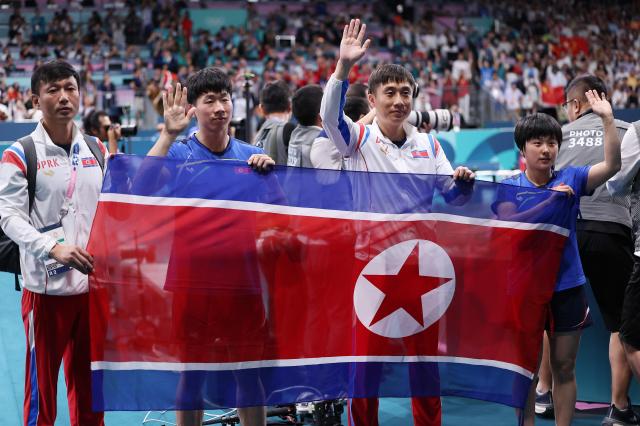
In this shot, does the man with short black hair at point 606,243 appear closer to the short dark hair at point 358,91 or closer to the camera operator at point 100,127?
the short dark hair at point 358,91

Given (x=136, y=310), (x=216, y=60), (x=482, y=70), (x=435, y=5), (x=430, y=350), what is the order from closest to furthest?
(x=136, y=310) < (x=430, y=350) < (x=216, y=60) < (x=482, y=70) < (x=435, y=5)

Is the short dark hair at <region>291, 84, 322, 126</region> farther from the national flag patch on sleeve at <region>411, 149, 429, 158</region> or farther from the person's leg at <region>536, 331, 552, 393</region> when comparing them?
the person's leg at <region>536, 331, 552, 393</region>

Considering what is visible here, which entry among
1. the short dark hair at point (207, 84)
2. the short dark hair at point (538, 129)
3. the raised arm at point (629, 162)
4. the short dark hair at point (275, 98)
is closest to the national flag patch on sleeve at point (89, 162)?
the short dark hair at point (207, 84)

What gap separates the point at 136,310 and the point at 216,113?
93 centimetres

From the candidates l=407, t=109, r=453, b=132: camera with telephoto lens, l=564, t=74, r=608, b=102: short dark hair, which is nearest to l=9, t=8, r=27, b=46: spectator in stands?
l=407, t=109, r=453, b=132: camera with telephoto lens

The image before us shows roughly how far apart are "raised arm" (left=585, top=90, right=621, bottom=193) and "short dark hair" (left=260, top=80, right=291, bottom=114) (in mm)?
2499

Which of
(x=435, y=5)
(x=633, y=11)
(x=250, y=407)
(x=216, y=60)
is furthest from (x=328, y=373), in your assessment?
(x=633, y=11)

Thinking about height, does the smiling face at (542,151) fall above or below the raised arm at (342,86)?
below

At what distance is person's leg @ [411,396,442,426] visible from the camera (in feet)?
13.3

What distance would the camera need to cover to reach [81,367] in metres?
3.90

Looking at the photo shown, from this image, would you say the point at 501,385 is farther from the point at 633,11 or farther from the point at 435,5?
the point at 633,11

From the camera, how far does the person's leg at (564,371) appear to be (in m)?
4.22

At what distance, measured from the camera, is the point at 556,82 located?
23.5m

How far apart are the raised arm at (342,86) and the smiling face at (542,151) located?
938mm
